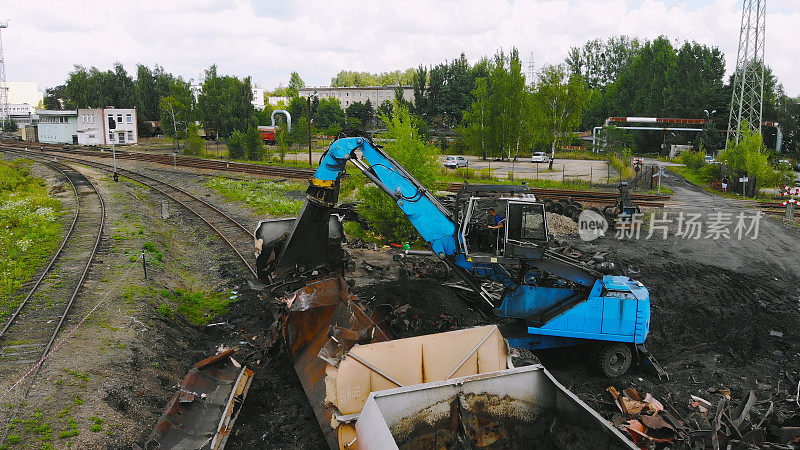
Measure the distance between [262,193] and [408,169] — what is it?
42.6 ft

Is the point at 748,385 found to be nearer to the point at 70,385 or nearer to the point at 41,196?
the point at 70,385

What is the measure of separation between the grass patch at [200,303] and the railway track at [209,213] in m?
1.46

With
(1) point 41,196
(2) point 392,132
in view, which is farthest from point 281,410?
(1) point 41,196

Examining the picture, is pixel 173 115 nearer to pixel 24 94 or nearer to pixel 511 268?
pixel 511 268

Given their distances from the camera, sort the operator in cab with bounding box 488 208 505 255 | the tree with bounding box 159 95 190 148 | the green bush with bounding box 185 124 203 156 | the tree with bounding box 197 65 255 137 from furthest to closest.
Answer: the tree with bounding box 197 65 255 137, the tree with bounding box 159 95 190 148, the green bush with bounding box 185 124 203 156, the operator in cab with bounding box 488 208 505 255

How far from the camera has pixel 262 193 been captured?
27141mm

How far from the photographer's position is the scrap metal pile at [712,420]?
7.01m

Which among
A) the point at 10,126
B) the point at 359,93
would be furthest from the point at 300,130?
the point at 359,93

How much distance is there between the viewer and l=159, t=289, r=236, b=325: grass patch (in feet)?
39.2

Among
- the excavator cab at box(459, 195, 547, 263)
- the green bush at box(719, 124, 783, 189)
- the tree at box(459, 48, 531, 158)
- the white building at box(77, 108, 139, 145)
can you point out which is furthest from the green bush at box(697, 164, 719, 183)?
the white building at box(77, 108, 139, 145)

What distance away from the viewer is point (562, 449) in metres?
5.98

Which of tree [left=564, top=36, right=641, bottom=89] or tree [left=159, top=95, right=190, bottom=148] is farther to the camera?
tree [left=564, top=36, right=641, bottom=89]

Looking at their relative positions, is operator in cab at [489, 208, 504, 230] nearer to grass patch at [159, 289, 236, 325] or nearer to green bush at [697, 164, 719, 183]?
grass patch at [159, 289, 236, 325]

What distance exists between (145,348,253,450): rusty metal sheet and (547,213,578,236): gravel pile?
53.5 ft
